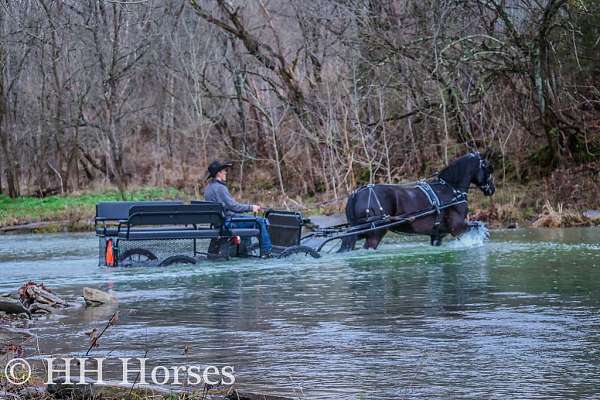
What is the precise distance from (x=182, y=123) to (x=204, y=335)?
3799 cm

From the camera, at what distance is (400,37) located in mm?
32969

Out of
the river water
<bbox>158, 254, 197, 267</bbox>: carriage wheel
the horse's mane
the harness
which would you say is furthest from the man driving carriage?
the horse's mane

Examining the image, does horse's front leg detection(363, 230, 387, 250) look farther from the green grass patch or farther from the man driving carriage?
the green grass patch

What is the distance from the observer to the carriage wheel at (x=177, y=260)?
16.6 meters

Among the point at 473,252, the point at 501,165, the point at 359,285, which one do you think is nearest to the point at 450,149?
the point at 501,165

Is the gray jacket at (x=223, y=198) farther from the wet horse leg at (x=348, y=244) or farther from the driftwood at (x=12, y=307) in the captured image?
the driftwood at (x=12, y=307)

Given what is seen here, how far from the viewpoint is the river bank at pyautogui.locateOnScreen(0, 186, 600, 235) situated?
83.6ft

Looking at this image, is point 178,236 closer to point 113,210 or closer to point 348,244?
point 113,210

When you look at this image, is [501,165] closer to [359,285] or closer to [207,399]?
[359,285]

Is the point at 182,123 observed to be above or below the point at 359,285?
above

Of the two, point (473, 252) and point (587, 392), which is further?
point (473, 252)

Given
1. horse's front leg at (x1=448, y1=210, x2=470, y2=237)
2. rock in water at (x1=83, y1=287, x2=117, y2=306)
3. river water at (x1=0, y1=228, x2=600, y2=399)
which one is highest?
horse's front leg at (x1=448, y1=210, x2=470, y2=237)

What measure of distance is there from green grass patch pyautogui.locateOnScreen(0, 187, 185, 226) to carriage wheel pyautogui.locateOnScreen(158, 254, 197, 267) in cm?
1527

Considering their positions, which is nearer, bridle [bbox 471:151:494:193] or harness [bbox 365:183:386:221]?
harness [bbox 365:183:386:221]
